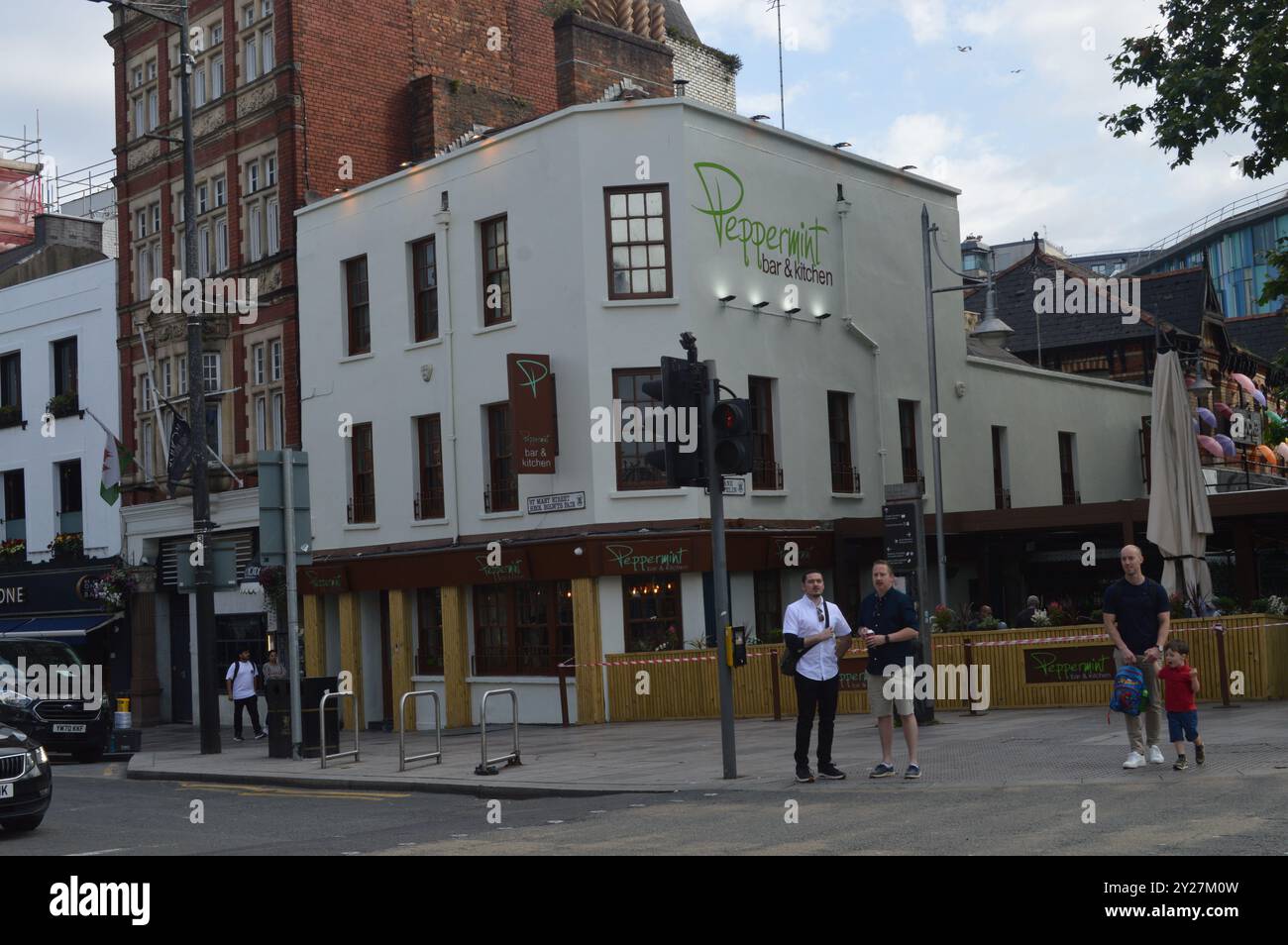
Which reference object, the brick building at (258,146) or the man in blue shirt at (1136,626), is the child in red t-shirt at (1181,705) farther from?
the brick building at (258,146)

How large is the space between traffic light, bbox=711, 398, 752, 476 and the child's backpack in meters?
3.80

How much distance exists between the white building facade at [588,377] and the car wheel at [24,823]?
12009 mm

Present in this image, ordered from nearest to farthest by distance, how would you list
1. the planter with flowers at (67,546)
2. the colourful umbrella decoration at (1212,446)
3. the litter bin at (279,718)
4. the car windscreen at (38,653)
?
the litter bin at (279,718) → the car windscreen at (38,653) → the planter with flowers at (67,546) → the colourful umbrella decoration at (1212,446)

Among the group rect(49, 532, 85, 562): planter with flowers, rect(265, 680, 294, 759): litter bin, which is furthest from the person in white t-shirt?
rect(49, 532, 85, 562): planter with flowers

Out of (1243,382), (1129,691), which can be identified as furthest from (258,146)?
(1243,382)

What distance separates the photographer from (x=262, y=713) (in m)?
32.0

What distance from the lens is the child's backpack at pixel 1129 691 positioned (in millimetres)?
12828

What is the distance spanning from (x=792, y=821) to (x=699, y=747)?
729cm

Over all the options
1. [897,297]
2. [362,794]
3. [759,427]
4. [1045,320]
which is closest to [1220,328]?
[1045,320]

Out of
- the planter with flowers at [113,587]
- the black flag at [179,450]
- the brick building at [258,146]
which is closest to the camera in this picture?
the black flag at [179,450]

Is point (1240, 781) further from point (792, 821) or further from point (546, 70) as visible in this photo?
point (546, 70)

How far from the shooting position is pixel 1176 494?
68.3 ft

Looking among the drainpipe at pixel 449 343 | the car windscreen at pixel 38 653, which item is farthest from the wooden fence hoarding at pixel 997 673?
the car windscreen at pixel 38 653

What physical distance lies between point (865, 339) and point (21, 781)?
1938cm
